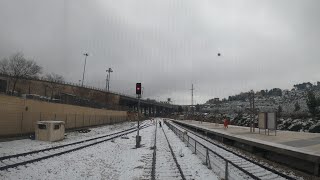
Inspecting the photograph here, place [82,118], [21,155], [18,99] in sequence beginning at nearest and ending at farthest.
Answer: [21,155] < [18,99] < [82,118]

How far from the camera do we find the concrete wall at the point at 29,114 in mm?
30291

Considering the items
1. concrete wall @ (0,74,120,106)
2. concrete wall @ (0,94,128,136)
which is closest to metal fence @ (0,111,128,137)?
concrete wall @ (0,94,128,136)

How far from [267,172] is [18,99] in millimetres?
25968

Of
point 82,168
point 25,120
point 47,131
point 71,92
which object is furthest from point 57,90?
point 82,168

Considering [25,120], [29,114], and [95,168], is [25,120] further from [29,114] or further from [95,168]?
[95,168]

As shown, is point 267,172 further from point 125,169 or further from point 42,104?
point 42,104

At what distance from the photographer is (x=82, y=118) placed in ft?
184

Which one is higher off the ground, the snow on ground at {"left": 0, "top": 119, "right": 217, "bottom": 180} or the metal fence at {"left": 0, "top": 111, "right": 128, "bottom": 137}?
the metal fence at {"left": 0, "top": 111, "right": 128, "bottom": 137}

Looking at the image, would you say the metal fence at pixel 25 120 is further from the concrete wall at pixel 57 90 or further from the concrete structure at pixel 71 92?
the concrete wall at pixel 57 90

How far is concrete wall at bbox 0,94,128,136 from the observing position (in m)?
30.3

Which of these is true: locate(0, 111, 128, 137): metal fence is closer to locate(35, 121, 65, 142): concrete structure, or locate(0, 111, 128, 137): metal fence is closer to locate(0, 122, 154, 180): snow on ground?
locate(35, 121, 65, 142): concrete structure

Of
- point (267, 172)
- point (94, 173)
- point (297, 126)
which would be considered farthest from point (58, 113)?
point (267, 172)

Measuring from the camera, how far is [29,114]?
1367 inches

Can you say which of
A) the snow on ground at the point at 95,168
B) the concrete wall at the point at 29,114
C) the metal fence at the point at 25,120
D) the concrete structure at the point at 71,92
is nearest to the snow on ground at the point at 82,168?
the snow on ground at the point at 95,168
